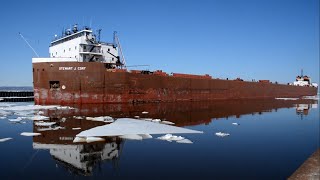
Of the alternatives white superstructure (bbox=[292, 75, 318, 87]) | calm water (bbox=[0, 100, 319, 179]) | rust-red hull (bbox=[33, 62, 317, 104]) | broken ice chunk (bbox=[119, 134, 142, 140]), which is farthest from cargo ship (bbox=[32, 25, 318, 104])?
white superstructure (bbox=[292, 75, 318, 87])

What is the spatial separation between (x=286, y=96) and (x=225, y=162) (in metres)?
47.1

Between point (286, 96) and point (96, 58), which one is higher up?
point (96, 58)

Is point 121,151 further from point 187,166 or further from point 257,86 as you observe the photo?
point 257,86

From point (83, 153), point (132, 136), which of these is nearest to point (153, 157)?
point (83, 153)

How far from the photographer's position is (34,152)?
7008mm

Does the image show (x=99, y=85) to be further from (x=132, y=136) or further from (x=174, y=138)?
(x=174, y=138)

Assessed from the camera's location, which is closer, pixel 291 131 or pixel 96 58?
pixel 291 131

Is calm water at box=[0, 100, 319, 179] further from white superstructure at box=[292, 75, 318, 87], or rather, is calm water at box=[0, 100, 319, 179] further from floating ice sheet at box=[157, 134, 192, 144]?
white superstructure at box=[292, 75, 318, 87]

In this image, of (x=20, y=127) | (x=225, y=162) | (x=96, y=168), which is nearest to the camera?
(x=96, y=168)

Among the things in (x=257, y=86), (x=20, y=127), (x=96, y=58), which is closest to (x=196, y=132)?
(x=20, y=127)

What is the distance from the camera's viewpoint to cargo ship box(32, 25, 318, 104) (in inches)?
803

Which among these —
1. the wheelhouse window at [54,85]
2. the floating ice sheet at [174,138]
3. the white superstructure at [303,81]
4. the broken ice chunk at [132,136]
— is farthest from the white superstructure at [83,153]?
the white superstructure at [303,81]

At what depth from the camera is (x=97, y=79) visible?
68.4 feet

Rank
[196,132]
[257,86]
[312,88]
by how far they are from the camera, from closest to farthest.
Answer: [196,132] → [257,86] → [312,88]
